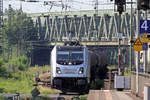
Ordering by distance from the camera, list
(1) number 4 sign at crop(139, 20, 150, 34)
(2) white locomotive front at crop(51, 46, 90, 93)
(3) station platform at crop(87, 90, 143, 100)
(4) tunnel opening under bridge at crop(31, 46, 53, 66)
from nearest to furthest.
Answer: (3) station platform at crop(87, 90, 143, 100), (1) number 4 sign at crop(139, 20, 150, 34), (2) white locomotive front at crop(51, 46, 90, 93), (4) tunnel opening under bridge at crop(31, 46, 53, 66)

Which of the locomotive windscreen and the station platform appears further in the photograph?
the locomotive windscreen

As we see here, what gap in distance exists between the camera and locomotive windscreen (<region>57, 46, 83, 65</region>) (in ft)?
93.1

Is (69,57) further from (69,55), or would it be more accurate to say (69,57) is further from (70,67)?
(70,67)

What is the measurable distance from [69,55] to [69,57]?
0.41 ft

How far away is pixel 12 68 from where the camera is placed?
6625cm

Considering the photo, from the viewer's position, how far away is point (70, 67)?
28.2 m

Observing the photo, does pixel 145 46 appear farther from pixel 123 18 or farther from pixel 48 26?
pixel 48 26

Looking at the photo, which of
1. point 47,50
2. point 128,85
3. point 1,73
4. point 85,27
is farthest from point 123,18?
point 128,85

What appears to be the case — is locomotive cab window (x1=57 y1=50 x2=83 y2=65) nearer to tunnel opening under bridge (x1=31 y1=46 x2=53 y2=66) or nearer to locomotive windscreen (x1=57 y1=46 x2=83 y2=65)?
locomotive windscreen (x1=57 y1=46 x2=83 y2=65)

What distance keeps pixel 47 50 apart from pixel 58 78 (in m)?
80.8

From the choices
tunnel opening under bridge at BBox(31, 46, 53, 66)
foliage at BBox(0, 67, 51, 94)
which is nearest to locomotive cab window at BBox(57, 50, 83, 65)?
foliage at BBox(0, 67, 51, 94)

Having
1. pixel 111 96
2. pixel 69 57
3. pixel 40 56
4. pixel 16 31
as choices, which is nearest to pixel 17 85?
pixel 69 57

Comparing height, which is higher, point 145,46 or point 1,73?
point 145,46

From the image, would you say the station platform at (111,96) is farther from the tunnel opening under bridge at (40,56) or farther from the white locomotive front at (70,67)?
the tunnel opening under bridge at (40,56)
